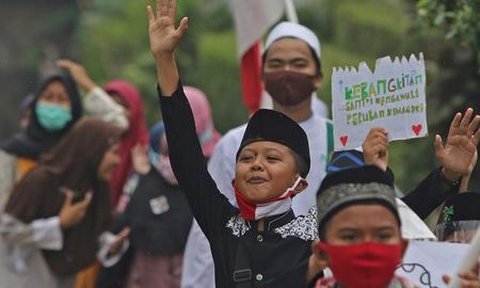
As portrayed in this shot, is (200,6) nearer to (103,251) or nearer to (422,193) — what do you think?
(103,251)

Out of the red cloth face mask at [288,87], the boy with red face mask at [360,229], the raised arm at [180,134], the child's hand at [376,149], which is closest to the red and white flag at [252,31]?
the red cloth face mask at [288,87]

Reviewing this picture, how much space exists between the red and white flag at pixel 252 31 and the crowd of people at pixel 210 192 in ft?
1.83

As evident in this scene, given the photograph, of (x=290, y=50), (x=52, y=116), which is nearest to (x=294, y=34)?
(x=290, y=50)

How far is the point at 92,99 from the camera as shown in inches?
457

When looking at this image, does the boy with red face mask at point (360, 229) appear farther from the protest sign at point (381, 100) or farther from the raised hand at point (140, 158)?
the raised hand at point (140, 158)

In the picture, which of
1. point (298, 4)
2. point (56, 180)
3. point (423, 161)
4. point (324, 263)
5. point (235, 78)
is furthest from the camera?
point (298, 4)

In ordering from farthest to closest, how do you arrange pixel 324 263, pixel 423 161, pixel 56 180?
1. pixel 423 161
2. pixel 56 180
3. pixel 324 263

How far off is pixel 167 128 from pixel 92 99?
5.37 metres

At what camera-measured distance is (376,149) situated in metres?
6.14

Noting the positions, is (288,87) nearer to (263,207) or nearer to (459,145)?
(459,145)

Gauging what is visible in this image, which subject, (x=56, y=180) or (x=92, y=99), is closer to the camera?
(x=56, y=180)

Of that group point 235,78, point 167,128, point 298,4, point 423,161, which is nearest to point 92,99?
point 423,161

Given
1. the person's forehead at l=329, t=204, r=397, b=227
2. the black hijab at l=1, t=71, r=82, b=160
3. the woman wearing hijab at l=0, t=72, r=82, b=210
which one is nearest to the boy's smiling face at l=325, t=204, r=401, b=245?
the person's forehead at l=329, t=204, r=397, b=227

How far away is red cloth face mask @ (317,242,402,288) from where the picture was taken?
523 centimetres
